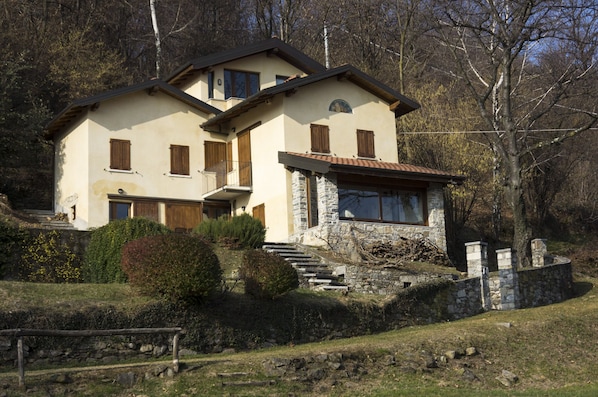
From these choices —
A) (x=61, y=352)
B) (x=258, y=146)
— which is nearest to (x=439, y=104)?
(x=258, y=146)

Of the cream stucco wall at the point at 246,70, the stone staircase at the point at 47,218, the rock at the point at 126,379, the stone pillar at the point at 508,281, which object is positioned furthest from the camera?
the cream stucco wall at the point at 246,70

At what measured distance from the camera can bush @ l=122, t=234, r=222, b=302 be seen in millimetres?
19531

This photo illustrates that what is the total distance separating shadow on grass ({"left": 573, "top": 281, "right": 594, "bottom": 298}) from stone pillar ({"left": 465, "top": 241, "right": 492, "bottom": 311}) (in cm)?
434

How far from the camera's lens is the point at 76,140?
113 ft

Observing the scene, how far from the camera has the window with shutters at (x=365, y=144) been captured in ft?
116

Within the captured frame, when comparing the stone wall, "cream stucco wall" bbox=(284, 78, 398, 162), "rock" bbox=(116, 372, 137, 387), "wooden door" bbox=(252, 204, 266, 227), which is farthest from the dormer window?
"rock" bbox=(116, 372, 137, 387)

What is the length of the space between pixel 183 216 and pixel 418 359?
700 inches

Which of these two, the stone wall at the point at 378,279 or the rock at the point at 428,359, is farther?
the stone wall at the point at 378,279

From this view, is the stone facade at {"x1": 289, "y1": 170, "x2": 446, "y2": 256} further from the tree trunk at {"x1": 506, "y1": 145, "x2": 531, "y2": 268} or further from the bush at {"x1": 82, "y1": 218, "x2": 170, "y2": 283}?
the bush at {"x1": 82, "y1": 218, "x2": 170, "y2": 283}

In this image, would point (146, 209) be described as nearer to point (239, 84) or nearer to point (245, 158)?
point (245, 158)

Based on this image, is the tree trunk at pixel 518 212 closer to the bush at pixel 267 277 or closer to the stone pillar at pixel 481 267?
the stone pillar at pixel 481 267

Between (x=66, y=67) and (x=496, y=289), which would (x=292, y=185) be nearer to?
(x=496, y=289)

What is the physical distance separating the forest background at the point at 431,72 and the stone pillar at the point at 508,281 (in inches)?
131

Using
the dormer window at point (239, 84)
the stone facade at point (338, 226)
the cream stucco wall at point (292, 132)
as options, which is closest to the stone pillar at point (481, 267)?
the stone facade at point (338, 226)
